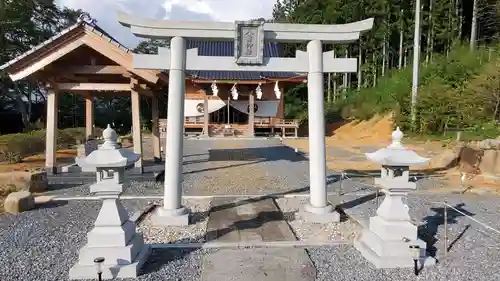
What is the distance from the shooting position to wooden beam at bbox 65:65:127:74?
28.9ft

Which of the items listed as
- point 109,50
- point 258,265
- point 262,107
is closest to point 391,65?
point 262,107

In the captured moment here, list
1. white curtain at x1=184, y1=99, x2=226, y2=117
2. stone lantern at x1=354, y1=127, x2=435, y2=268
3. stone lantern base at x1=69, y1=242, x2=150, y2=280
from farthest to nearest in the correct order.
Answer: white curtain at x1=184, y1=99, x2=226, y2=117 → stone lantern at x1=354, y1=127, x2=435, y2=268 → stone lantern base at x1=69, y1=242, x2=150, y2=280

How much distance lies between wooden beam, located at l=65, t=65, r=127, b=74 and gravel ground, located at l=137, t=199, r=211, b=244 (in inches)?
166

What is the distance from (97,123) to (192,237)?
2556cm

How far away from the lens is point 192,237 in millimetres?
5000

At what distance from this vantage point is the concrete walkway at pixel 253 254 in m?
3.79

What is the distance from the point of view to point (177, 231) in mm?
5285

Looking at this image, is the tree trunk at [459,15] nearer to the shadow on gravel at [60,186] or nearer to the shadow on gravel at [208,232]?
the shadow on gravel at [208,232]

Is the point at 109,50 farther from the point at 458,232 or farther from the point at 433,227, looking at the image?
the point at 458,232

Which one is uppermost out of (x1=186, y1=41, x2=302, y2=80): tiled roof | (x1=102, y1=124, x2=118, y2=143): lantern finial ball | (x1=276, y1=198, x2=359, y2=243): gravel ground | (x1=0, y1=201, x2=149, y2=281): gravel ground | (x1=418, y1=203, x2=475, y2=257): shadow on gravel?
(x1=186, y1=41, x2=302, y2=80): tiled roof

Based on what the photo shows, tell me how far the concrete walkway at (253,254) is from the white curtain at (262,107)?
1793cm

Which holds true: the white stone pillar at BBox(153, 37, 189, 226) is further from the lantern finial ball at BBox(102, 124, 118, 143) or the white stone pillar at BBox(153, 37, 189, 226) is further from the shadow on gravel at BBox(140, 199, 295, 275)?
the lantern finial ball at BBox(102, 124, 118, 143)

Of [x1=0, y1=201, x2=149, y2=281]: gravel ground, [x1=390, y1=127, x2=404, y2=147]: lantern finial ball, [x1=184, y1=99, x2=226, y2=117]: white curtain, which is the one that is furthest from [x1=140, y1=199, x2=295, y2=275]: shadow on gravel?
[x1=184, y1=99, x2=226, y2=117]: white curtain

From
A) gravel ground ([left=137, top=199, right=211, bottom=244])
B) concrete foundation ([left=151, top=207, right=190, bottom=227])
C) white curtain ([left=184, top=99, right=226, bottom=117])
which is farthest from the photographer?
white curtain ([left=184, top=99, right=226, bottom=117])
